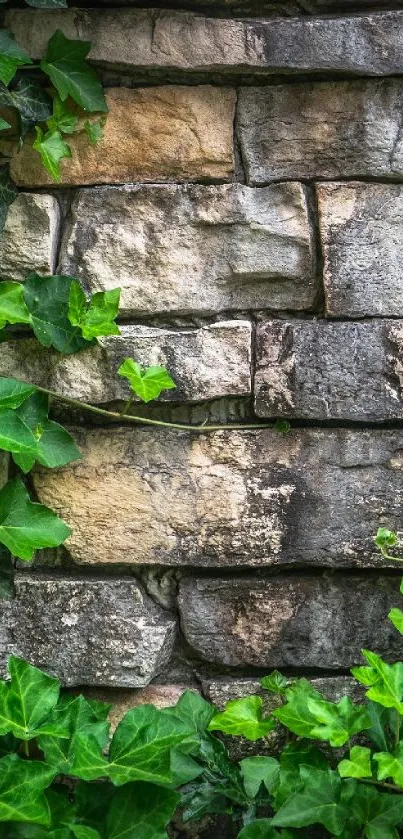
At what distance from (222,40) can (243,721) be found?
1156mm

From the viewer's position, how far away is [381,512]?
1.46 metres

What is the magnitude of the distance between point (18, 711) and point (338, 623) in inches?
22.8

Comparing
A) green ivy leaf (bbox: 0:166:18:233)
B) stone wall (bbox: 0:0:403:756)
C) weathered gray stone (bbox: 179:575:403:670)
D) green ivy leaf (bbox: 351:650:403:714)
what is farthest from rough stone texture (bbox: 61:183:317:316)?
green ivy leaf (bbox: 351:650:403:714)

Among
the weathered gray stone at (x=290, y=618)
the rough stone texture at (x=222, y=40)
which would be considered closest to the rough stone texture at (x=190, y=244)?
the rough stone texture at (x=222, y=40)

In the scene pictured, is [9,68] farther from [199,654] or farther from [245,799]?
[245,799]

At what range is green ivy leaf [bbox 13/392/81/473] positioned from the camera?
1434 mm

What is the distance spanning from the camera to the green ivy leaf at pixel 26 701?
1.26 meters

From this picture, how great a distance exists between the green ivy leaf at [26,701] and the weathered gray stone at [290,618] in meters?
0.30

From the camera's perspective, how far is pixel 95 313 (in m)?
1.40

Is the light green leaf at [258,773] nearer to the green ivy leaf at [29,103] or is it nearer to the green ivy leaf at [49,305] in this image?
the green ivy leaf at [49,305]

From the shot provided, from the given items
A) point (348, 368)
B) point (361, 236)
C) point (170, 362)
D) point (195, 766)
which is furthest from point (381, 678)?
point (361, 236)

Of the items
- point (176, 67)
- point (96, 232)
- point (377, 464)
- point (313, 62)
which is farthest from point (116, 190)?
point (377, 464)

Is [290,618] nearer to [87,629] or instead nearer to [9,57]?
[87,629]

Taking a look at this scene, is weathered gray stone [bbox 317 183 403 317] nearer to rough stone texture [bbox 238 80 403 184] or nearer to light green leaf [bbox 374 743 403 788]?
rough stone texture [bbox 238 80 403 184]
